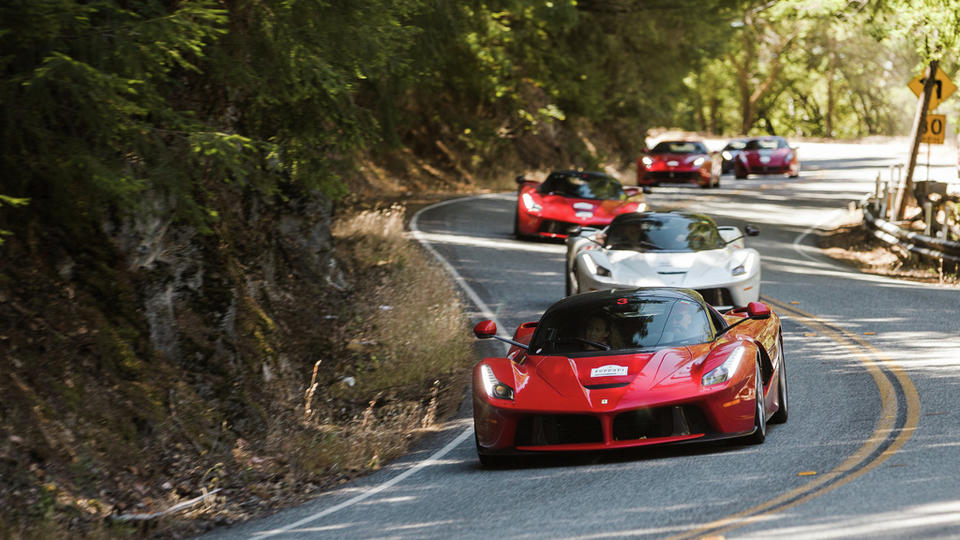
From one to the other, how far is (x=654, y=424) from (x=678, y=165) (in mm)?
33037

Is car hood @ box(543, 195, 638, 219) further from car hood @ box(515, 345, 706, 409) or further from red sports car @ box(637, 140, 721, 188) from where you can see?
car hood @ box(515, 345, 706, 409)

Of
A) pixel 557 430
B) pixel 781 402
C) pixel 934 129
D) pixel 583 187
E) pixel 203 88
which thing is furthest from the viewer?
pixel 934 129

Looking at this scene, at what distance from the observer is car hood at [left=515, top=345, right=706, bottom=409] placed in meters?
8.81

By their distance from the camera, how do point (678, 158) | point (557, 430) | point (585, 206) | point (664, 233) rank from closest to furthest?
point (557, 430) → point (664, 233) → point (585, 206) → point (678, 158)

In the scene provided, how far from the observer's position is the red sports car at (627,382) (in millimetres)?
8797

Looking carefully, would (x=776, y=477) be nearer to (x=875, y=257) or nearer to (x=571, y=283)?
(x=571, y=283)

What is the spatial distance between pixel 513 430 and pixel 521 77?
33943 millimetres

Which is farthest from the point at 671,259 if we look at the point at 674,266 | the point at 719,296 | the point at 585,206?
the point at 585,206

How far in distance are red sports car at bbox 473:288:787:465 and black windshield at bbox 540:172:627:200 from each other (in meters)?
15.7

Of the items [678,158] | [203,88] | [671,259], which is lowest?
[678,158]

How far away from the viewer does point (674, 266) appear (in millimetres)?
15297

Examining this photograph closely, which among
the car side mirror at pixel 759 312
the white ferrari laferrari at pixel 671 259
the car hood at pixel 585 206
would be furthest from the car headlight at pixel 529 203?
the car side mirror at pixel 759 312

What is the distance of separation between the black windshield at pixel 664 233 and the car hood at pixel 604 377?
6.61 meters

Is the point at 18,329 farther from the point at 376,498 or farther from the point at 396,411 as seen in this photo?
the point at 396,411
